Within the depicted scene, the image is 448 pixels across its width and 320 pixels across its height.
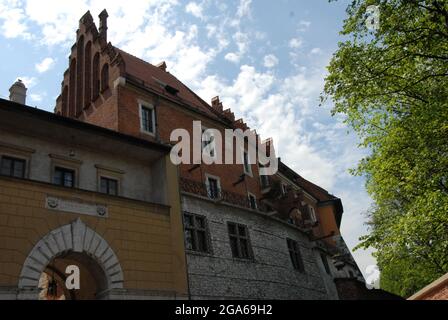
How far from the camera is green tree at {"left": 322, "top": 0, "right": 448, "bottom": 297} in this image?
1380 cm

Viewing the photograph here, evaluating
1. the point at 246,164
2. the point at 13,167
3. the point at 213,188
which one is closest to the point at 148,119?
the point at 213,188

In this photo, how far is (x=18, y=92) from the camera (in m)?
20.2

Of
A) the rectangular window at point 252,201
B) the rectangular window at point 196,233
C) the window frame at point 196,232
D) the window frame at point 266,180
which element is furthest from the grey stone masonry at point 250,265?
the window frame at point 266,180

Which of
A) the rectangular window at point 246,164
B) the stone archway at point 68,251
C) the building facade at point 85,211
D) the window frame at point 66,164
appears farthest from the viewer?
the rectangular window at point 246,164

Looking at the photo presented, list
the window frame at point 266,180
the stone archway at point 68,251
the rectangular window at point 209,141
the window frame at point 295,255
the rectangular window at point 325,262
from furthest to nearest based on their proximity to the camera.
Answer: the rectangular window at point 325,262, the window frame at point 266,180, the window frame at point 295,255, the rectangular window at point 209,141, the stone archway at point 68,251

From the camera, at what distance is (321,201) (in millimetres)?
43719

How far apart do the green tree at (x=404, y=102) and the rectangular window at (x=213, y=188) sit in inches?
379

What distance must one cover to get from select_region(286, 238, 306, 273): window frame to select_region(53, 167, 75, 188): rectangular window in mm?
16043

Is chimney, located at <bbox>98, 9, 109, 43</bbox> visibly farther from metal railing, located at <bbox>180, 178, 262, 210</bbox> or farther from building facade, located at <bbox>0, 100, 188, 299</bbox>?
building facade, located at <bbox>0, 100, 188, 299</bbox>

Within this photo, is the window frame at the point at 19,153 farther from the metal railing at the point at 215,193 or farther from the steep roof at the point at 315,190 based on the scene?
the steep roof at the point at 315,190

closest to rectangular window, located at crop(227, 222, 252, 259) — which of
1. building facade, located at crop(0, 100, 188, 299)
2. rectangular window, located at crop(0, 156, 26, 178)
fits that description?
building facade, located at crop(0, 100, 188, 299)

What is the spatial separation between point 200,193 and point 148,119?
5.02 m

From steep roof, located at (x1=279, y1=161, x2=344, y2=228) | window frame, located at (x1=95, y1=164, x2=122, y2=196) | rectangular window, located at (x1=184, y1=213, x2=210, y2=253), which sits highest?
steep roof, located at (x1=279, y1=161, x2=344, y2=228)

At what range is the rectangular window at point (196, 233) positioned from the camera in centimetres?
2048
